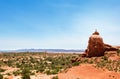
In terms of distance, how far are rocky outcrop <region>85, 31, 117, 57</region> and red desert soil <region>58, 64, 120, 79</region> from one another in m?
5.68

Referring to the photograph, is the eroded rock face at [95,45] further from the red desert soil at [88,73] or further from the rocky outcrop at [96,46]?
the red desert soil at [88,73]

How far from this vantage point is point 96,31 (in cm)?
4275

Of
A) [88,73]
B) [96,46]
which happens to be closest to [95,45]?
[96,46]

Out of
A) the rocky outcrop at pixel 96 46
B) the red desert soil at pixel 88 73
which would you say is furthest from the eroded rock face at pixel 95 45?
the red desert soil at pixel 88 73

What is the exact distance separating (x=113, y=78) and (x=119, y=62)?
7037mm

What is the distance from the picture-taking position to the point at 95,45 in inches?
1635

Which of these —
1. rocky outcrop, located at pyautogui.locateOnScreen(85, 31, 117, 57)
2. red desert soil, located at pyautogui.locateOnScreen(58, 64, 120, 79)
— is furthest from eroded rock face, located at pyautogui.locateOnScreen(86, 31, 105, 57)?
red desert soil, located at pyautogui.locateOnScreen(58, 64, 120, 79)

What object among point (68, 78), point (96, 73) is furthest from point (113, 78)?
point (68, 78)

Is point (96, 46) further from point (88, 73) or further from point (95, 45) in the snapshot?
point (88, 73)

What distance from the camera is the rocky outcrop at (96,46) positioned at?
4153 cm

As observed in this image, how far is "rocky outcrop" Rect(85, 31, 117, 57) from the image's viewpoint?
41531mm

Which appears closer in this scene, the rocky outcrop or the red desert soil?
the red desert soil

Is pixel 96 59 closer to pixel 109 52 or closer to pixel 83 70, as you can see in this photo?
pixel 109 52

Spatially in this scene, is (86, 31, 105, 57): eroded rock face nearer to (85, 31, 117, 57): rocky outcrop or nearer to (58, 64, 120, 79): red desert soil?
(85, 31, 117, 57): rocky outcrop
